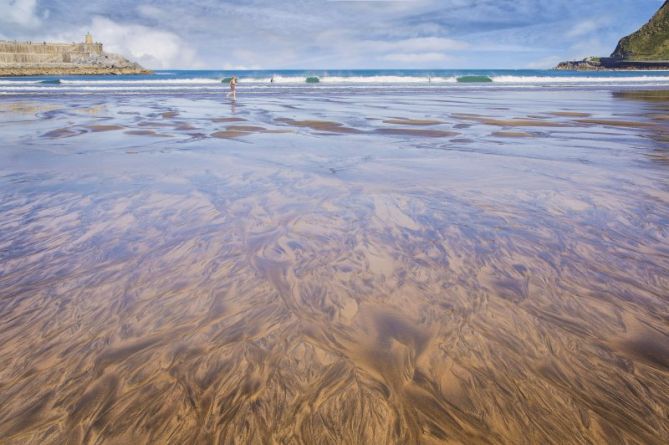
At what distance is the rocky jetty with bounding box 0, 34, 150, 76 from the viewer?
96.9 metres

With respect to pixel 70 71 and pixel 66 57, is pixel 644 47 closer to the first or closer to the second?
pixel 70 71

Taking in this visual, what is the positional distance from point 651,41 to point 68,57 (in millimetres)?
180180

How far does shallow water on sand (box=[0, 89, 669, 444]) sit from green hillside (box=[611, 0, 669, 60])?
6093 inches

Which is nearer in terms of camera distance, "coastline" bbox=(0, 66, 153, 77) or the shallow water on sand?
the shallow water on sand

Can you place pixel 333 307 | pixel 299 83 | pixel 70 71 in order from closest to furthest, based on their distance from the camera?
pixel 333 307 < pixel 299 83 < pixel 70 71

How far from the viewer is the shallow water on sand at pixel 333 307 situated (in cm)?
173

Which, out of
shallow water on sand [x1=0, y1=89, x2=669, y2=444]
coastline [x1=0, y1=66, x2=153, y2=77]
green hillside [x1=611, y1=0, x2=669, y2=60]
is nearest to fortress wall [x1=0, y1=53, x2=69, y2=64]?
coastline [x1=0, y1=66, x2=153, y2=77]

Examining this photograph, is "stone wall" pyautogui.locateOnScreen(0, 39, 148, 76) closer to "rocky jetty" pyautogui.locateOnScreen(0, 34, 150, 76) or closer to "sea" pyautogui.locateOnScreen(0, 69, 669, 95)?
"rocky jetty" pyautogui.locateOnScreen(0, 34, 150, 76)

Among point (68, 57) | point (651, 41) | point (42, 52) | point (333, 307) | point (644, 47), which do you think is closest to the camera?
point (333, 307)

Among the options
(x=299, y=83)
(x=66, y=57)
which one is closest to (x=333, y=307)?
(x=299, y=83)

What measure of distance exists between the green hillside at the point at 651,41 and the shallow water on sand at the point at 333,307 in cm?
15476

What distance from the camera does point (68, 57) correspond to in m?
104

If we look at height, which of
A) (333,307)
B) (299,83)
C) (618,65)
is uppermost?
(618,65)

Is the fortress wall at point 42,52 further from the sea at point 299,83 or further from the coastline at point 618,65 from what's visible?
the coastline at point 618,65
